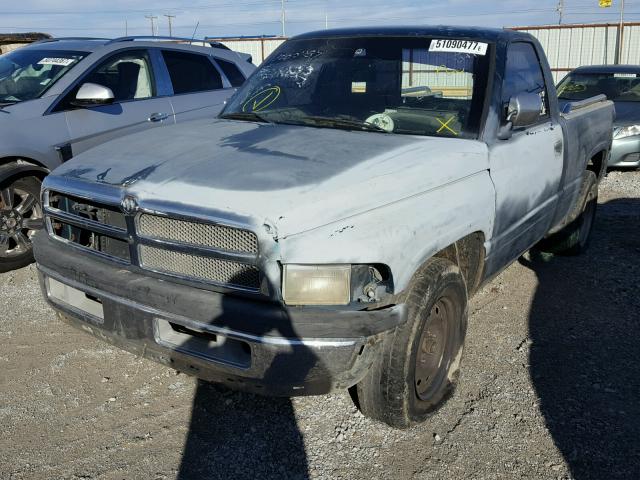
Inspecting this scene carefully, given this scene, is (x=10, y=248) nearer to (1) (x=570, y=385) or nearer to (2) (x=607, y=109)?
(1) (x=570, y=385)

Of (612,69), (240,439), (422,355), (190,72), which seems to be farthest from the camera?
(612,69)

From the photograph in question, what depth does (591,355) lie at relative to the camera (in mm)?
3979

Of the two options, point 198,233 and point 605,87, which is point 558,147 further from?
point 605,87

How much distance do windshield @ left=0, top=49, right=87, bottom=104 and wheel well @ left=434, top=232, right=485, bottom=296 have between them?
403 cm

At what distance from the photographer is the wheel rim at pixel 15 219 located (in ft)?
17.2

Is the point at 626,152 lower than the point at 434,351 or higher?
lower

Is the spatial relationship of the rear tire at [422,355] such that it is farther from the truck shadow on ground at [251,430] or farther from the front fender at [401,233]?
the truck shadow on ground at [251,430]

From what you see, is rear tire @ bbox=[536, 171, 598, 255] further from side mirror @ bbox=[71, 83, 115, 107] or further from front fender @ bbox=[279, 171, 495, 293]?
side mirror @ bbox=[71, 83, 115, 107]

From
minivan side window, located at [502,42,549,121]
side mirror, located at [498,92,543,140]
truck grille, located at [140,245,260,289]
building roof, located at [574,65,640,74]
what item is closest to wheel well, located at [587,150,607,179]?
minivan side window, located at [502,42,549,121]

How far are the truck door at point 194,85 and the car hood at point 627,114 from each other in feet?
20.4

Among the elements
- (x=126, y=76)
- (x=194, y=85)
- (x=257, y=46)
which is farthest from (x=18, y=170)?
(x=257, y=46)

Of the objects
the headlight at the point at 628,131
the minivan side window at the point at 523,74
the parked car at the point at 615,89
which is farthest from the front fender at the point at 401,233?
the parked car at the point at 615,89

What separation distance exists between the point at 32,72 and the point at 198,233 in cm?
408

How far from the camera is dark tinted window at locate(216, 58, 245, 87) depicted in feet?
23.4
